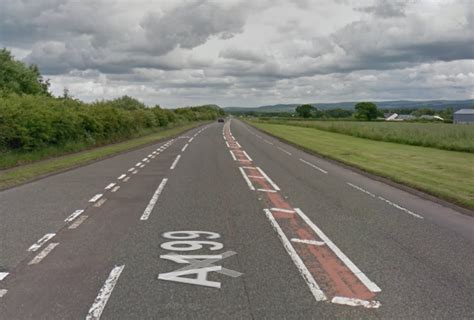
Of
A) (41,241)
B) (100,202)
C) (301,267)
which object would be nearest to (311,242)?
(301,267)

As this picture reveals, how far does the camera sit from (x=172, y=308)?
12.7 ft

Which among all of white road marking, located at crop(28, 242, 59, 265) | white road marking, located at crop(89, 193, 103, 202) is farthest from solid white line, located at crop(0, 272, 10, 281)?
white road marking, located at crop(89, 193, 103, 202)

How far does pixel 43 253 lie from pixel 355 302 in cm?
410

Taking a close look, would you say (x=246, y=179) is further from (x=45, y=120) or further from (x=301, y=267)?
(x=45, y=120)

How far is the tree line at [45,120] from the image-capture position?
53.3ft

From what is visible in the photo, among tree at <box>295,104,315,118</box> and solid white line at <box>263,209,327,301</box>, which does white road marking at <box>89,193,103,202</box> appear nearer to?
solid white line at <box>263,209,327,301</box>

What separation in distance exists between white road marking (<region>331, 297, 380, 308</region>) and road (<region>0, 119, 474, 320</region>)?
20mm

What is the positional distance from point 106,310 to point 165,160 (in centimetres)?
1412

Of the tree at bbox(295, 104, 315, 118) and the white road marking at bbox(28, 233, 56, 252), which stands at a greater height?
the tree at bbox(295, 104, 315, 118)

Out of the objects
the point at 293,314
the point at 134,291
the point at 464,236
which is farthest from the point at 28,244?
the point at 464,236

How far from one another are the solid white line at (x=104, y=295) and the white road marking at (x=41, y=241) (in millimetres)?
1556

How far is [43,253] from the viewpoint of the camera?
5.43m

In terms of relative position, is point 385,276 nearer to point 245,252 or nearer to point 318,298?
point 318,298

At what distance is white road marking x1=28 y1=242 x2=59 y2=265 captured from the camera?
514 cm
